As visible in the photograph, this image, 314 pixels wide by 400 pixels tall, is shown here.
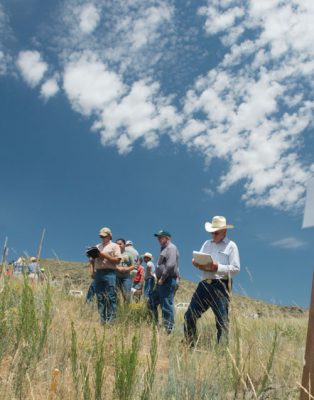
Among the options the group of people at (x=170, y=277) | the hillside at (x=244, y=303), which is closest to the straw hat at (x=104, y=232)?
the group of people at (x=170, y=277)

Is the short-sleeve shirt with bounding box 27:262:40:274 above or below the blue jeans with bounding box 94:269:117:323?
below

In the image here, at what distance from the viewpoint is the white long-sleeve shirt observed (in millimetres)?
6055

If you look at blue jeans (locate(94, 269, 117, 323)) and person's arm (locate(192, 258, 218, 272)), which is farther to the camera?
blue jeans (locate(94, 269, 117, 323))

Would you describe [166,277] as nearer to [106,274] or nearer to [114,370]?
[106,274]

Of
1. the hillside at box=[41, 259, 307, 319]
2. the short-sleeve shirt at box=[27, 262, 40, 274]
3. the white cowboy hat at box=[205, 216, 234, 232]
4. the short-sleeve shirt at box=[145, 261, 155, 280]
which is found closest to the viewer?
the short-sleeve shirt at box=[27, 262, 40, 274]

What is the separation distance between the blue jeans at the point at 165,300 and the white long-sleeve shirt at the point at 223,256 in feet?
4.64

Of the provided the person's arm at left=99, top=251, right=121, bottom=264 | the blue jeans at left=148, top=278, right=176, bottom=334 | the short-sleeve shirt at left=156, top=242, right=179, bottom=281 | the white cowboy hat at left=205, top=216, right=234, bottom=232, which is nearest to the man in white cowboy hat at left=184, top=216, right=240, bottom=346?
the white cowboy hat at left=205, top=216, right=234, bottom=232

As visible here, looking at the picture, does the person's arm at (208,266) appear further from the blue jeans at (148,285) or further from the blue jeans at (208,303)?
the blue jeans at (148,285)

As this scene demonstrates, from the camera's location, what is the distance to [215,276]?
605 centimetres

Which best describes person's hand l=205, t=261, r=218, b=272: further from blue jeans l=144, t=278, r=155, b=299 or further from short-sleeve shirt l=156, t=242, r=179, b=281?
blue jeans l=144, t=278, r=155, b=299

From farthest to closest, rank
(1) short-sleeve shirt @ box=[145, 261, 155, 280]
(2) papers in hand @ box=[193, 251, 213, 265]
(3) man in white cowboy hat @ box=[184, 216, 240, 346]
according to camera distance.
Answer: (1) short-sleeve shirt @ box=[145, 261, 155, 280], (3) man in white cowboy hat @ box=[184, 216, 240, 346], (2) papers in hand @ box=[193, 251, 213, 265]

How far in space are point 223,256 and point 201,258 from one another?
→ 0.47 metres

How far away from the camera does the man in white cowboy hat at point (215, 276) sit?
5.93 meters

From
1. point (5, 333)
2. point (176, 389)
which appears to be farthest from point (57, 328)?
point (176, 389)
